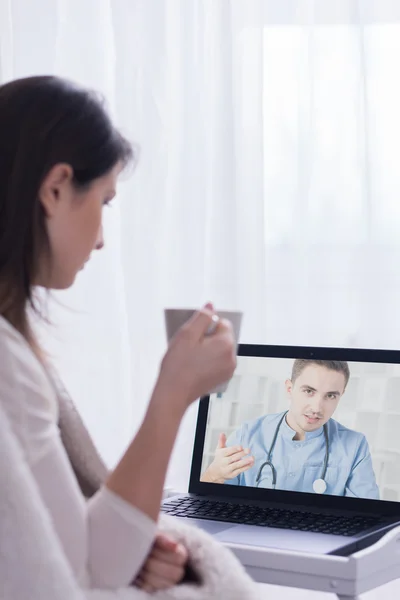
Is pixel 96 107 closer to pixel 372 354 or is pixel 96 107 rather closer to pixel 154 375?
pixel 372 354

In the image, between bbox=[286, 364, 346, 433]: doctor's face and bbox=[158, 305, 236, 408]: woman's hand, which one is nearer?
bbox=[158, 305, 236, 408]: woman's hand

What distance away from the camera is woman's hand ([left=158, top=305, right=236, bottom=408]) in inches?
35.1

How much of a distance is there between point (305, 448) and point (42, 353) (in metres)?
0.57

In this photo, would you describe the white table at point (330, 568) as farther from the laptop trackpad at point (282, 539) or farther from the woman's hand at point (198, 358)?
the woman's hand at point (198, 358)

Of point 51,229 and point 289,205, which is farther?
point 289,205

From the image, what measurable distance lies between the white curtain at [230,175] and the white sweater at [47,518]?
0.81 m

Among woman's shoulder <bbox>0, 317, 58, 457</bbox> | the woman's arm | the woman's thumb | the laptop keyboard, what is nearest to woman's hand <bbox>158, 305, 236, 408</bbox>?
the woman's arm

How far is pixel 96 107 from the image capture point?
3.07ft

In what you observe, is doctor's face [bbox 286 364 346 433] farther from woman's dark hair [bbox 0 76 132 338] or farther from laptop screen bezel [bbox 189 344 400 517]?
woman's dark hair [bbox 0 76 132 338]

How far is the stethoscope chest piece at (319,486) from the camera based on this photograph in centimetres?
135

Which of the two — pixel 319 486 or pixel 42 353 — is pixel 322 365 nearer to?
pixel 319 486

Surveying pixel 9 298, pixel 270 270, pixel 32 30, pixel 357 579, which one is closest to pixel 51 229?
pixel 9 298

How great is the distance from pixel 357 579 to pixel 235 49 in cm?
112

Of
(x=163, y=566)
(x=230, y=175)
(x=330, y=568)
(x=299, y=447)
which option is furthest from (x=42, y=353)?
(x=230, y=175)
